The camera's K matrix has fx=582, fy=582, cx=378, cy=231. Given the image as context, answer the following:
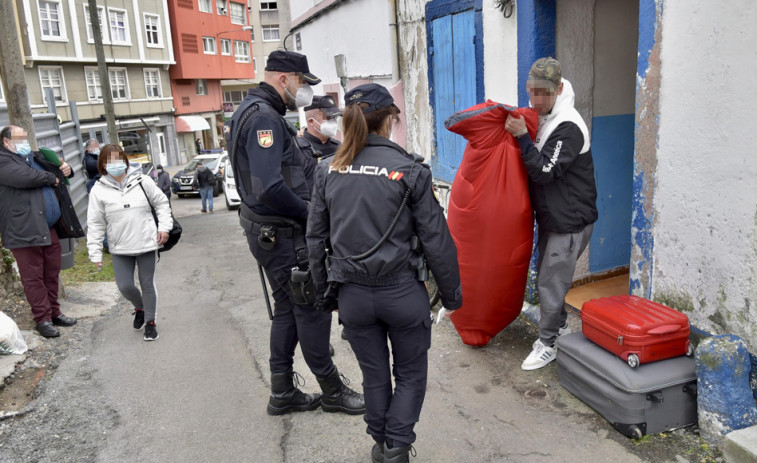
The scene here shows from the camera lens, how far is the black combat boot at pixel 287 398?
11.6 ft

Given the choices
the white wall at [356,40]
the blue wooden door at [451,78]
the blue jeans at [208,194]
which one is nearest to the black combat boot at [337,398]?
the blue wooden door at [451,78]

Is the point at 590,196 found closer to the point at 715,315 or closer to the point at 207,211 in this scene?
the point at 715,315

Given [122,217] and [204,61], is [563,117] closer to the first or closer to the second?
[122,217]

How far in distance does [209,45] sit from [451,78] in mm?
35430

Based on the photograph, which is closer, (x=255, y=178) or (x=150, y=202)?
(x=255, y=178)

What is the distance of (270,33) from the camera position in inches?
1957

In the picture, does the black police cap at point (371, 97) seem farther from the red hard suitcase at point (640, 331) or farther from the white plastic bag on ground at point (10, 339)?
the white plastic bag on ground at point (10, 339)

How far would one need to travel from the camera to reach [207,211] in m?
16.4

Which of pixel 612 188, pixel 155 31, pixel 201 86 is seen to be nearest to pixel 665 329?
pixel 612 188

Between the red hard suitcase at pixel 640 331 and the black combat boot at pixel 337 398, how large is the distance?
1.45 m

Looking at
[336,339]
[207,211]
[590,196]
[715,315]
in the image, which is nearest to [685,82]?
[590,196]

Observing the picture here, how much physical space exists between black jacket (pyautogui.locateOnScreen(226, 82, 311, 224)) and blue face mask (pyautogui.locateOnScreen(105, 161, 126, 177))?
191 centimetres

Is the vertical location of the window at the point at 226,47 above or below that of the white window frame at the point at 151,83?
above

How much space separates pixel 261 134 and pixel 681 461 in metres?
2.69
